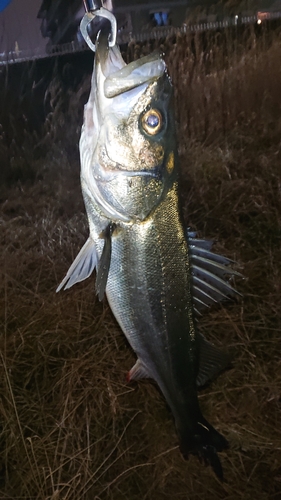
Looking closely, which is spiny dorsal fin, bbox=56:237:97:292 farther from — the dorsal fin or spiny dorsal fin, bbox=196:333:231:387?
spiny dorsal fin, bbox=196:333:231:387

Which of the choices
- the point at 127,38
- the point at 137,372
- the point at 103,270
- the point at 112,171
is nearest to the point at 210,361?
the point at 137,372

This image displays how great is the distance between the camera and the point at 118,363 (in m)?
2.20

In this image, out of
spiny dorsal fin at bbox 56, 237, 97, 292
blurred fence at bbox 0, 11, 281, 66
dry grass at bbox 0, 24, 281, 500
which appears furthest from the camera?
blurred fence at bbox 0, 11, 281, 66

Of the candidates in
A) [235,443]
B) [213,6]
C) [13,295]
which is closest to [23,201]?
[13,295]

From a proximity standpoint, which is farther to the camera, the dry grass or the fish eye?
the dry grass

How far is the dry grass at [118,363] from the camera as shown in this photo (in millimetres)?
1925

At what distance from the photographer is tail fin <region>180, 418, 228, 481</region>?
5.02 ft

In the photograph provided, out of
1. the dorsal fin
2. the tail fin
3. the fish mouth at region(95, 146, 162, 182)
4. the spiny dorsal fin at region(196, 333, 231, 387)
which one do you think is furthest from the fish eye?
the tail fin

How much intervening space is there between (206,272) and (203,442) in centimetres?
73

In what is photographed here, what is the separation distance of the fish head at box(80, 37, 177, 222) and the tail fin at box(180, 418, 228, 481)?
0.91 m

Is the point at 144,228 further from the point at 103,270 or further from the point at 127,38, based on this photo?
the point at 127,38

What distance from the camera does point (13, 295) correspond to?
2.52 m

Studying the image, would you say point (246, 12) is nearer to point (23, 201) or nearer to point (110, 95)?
point (23, 201)

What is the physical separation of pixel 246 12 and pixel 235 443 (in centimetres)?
468
